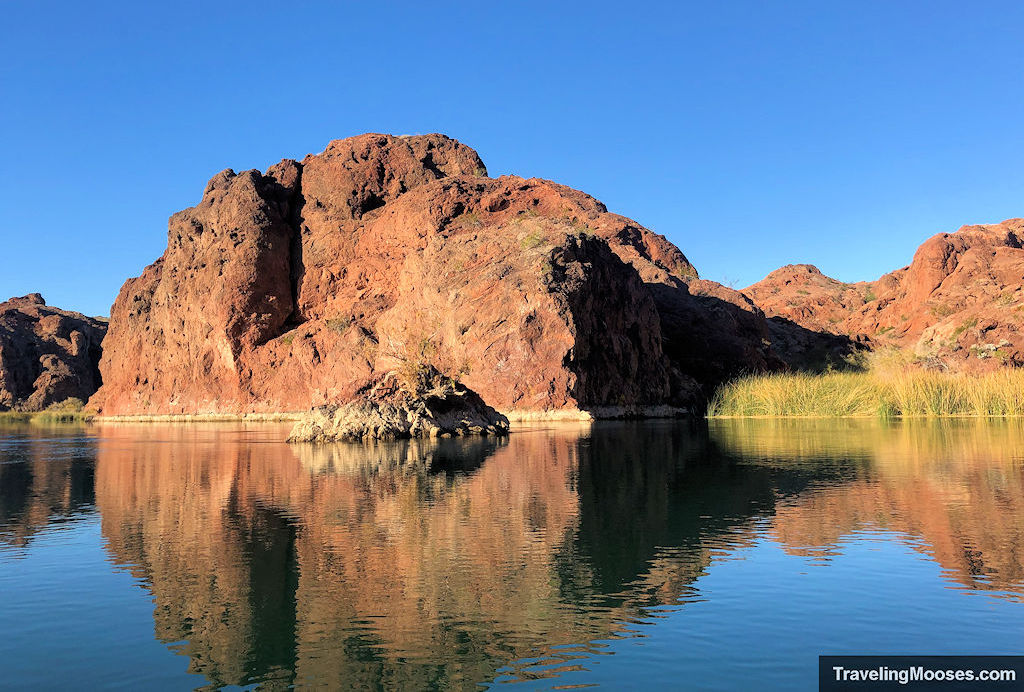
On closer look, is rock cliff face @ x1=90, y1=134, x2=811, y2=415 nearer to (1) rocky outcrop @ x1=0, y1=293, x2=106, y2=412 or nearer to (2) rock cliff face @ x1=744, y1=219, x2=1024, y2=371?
(2) rock cliff face @ x1=744, y1=219, x2=1024, y2=371

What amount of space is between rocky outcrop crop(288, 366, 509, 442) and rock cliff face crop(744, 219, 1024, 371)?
82.9 ft

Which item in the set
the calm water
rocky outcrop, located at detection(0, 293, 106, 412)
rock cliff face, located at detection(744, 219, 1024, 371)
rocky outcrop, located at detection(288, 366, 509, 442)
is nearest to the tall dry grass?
rock cliff face, located at detection(744, 219, 1024, 371)

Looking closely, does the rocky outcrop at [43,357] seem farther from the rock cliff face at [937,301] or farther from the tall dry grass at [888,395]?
the rock cliff face at [937,301]

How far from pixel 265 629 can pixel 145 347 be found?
64926 mm

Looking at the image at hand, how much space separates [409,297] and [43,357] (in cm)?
5356

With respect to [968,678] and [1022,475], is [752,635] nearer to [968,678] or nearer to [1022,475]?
[968,678]

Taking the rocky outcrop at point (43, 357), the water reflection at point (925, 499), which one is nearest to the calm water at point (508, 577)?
the water reflection at point (925, 499)

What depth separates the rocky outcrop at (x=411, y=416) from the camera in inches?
967

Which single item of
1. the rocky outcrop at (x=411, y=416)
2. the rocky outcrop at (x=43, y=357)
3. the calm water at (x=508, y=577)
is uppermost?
the rocky outcrop at (x=43, y=357)

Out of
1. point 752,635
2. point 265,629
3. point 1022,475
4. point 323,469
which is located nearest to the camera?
point 752,635

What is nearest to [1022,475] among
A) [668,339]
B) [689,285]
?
[668,339]

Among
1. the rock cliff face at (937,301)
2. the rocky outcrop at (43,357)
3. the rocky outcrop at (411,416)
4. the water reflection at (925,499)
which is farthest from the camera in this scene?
the rocky outcrop at (43,357)

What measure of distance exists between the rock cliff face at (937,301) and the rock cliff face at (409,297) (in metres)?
12.6

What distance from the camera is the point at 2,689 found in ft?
13.6
